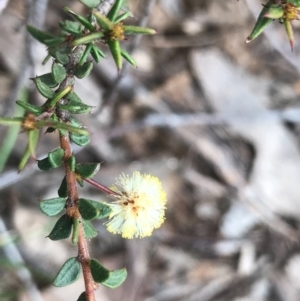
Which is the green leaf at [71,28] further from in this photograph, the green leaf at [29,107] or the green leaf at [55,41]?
the green leaf at [29,107]

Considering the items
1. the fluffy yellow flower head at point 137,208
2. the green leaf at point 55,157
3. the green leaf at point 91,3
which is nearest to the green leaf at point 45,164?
the green leaf at point 55,157

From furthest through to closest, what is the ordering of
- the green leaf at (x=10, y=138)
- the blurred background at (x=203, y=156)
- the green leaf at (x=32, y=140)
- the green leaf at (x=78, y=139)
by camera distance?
the blurred background at (x=203, y=156), the green leaf at (x=10, y=138), the green leaf at (x=78, y=139), the green leaf at (x=32, y=140)

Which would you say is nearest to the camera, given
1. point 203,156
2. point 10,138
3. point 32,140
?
point 32,140

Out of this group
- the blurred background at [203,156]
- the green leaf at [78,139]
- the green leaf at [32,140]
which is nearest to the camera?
the green leaf at [32,140]

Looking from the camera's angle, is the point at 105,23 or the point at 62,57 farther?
the point at 62,57

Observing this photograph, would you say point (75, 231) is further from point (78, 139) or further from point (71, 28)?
point (71, 28)

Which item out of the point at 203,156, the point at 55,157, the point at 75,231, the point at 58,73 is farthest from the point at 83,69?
the point at 203,156
